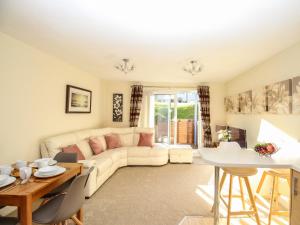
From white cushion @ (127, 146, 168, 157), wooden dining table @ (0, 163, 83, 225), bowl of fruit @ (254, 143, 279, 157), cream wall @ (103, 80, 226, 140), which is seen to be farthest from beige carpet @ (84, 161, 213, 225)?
cream wall @ (103, 80, 226, 140)

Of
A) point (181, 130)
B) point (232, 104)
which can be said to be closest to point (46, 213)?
point (232, 104)

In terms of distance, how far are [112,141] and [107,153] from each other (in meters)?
Result: 0.69

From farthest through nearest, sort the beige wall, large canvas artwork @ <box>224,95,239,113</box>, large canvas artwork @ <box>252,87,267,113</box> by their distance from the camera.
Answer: large canvas artwork @ <box>224,95,239,113</box>, large canvas artwork @ <box>252,87,267,113</box>, the beige wall

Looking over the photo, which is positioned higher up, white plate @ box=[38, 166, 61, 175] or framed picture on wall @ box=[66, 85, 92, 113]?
framed picture on wall @ box=[66, 85, 92, 113]

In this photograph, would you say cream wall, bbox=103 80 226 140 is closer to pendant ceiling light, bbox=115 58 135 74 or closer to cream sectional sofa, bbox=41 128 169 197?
cream sectional sofa, bbox=41 128 169 197

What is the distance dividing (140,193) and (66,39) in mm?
2659

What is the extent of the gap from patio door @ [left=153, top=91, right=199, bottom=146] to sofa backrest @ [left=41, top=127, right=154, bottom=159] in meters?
0.78

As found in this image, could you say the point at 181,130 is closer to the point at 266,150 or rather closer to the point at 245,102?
the point at 245,102

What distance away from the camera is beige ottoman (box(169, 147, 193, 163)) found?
5.05m

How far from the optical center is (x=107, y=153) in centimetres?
420

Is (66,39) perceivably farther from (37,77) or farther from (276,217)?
(276,217)

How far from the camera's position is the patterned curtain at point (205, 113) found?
19.0 ft

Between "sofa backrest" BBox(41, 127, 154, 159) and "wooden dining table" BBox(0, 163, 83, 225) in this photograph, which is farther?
"sofa backrest" BBox(41, 127, 154, 159)

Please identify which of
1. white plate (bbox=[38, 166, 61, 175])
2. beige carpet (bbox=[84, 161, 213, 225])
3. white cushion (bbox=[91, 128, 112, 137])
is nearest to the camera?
white plate (bbox=[38, 166, 61, 175])
